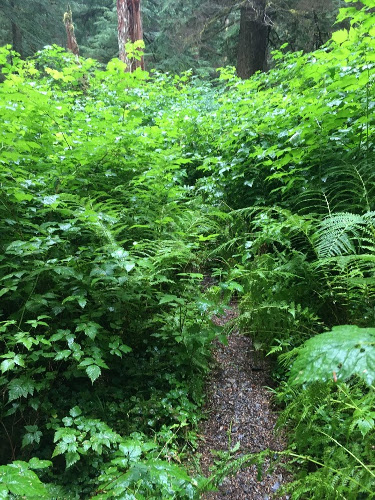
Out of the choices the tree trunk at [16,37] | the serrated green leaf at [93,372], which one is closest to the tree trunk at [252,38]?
the tree trunk at [16,37]

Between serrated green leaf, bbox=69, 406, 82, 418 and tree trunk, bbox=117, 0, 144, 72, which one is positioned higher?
tree trunk, bbox=117, 0, 144, 72

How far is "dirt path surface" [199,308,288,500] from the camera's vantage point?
6.09ft

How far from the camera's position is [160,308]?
266 cm

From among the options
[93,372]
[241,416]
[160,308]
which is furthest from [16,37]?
[241,416]

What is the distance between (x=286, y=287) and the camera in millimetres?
2625

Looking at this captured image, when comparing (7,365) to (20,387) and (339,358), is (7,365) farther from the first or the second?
(339,358)

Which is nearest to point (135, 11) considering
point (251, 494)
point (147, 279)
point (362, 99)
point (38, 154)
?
point (38, 154)

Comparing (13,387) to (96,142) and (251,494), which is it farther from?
(96,142)

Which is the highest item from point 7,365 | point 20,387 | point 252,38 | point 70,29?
point 70,29

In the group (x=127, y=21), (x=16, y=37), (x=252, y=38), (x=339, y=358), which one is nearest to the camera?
(x=339, y=358)

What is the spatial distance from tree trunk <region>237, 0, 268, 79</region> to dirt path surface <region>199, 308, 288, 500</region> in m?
8.91

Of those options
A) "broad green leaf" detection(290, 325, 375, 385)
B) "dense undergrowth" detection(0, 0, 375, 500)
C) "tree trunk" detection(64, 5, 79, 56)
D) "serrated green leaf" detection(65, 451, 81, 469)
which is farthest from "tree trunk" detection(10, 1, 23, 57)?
"broad green leaf" detection(290, 325, 375, 385)

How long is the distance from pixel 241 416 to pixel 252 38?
9.95m

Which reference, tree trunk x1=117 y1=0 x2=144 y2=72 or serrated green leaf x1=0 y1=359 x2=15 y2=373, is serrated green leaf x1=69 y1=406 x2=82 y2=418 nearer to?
serrated green leaf x1=0 y1=359 x2=15 y2=373
